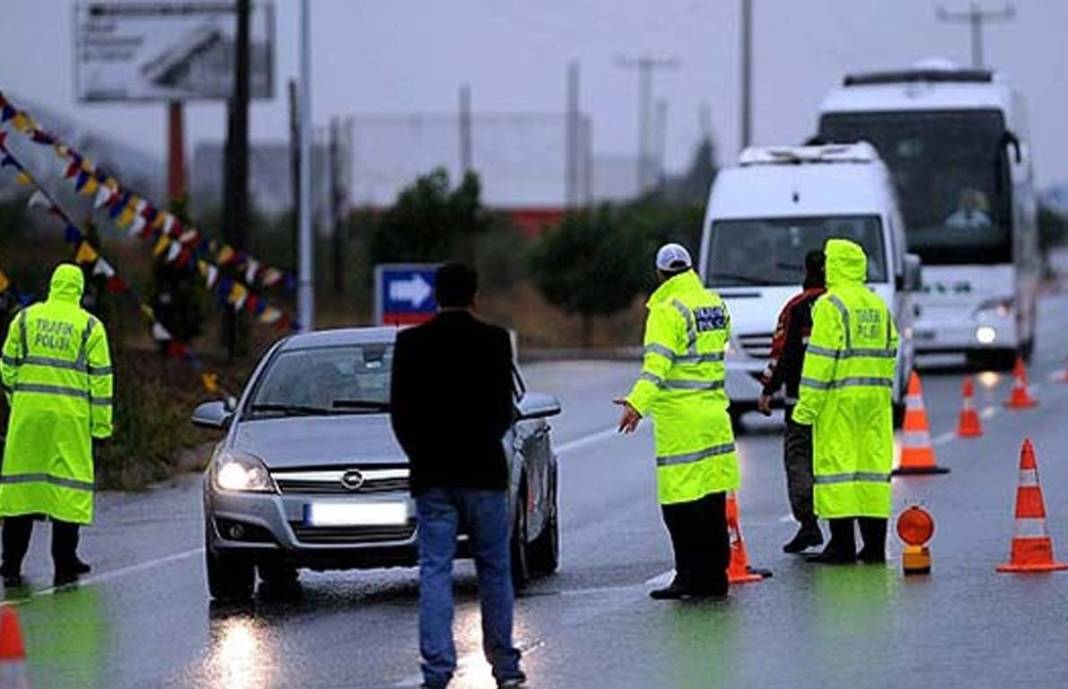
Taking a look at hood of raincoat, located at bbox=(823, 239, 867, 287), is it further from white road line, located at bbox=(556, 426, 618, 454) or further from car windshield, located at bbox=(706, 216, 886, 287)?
car windshield, located at bbox=(706, 216, 886, 287)

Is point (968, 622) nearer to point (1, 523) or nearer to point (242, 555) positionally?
point (242, 555)

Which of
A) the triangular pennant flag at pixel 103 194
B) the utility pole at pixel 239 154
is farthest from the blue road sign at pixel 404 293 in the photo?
the triangular pennant flag at pixel 103 194

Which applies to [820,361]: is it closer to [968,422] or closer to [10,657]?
[10,657]

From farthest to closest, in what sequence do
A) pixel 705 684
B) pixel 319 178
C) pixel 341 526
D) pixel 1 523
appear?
pixel 319 178 → pixel 1 523 → pixel 341 526 → pixel 705 684

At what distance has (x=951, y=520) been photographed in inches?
750

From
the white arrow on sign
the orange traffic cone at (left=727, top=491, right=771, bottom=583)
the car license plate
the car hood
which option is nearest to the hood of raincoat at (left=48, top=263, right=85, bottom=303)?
the car hood

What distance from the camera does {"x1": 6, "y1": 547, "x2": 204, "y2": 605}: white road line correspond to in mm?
16281

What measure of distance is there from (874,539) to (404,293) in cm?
1861

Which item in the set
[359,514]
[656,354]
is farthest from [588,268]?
[656,354]

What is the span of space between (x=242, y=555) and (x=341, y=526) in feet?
1.97

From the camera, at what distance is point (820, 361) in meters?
16.0

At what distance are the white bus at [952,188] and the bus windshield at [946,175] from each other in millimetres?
13

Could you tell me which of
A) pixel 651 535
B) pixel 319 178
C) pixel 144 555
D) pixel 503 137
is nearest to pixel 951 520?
pixel 651 535

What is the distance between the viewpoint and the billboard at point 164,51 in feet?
206
